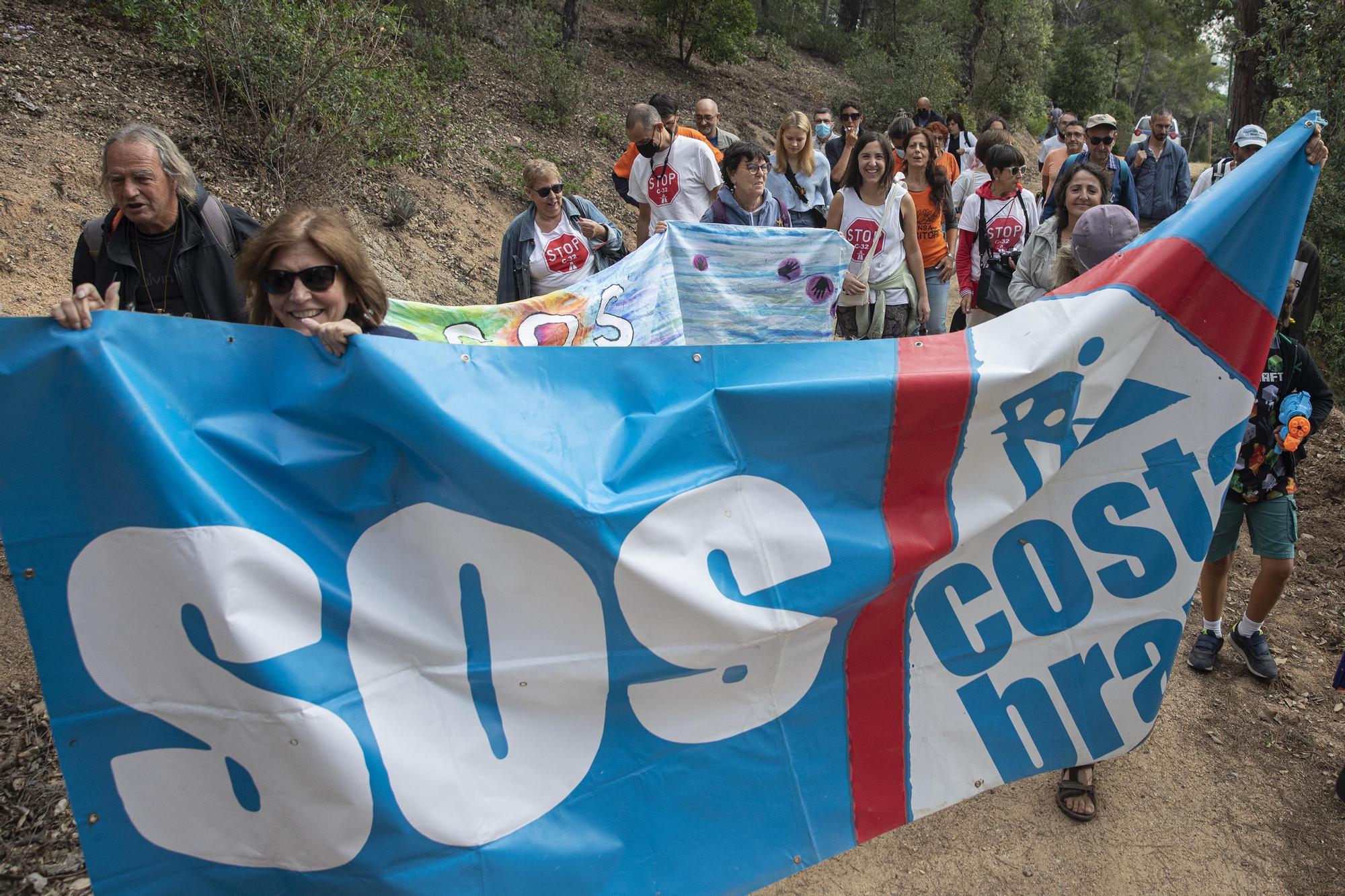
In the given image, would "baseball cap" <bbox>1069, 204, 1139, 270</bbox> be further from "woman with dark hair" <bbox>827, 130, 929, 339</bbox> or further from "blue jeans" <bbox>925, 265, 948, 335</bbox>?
"blue jeans" <bbox>925, 265, 948, 335</bbox>

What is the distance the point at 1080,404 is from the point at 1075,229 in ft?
2.89

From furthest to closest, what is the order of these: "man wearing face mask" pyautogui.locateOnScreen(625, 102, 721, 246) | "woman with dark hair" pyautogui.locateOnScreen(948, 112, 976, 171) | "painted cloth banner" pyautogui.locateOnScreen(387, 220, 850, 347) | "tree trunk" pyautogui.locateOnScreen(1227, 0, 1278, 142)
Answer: "woman with dark hair" pyautogui.locateOnScreen(948, 112, 976, 171), "tree trunk" pyautogui.locateOnScreen(1227, 0, 1278, 142), "man wearing face mask" pyautogui.locateOnScreen(625, 102, 721, 246), "painted cloth banner" pyautogui.locateOnScreen(387, 220, 850, 347)

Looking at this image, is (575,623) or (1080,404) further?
(1080,404)

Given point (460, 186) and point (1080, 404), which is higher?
point (1080, 404)

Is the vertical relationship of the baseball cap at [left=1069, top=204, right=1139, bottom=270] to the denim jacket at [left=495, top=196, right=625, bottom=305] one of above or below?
above

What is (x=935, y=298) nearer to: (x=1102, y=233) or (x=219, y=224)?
(x=1102, y=233)

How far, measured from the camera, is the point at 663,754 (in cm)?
252

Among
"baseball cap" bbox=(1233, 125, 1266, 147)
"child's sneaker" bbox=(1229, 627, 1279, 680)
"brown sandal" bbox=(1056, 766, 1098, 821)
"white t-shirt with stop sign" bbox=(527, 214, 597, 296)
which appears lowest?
"brown sandal" bbox=(1056, 766, 1098, 821)

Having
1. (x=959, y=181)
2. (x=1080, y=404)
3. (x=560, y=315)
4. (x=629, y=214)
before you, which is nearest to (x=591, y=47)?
(x=629, y=214)

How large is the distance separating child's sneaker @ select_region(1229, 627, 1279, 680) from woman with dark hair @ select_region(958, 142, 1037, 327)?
230cm

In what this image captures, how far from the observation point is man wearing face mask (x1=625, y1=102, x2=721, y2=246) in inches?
247

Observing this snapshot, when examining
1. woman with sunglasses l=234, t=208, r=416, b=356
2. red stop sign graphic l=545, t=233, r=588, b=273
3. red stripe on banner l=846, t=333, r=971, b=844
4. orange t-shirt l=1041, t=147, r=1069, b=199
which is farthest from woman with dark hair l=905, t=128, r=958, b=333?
woman with sunglasses l=234, t=208, r=416, b=356

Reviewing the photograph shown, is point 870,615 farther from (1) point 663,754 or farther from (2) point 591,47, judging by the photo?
(2) point 591,47

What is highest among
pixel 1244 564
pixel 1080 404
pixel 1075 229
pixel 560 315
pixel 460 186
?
pixel 1075 229
